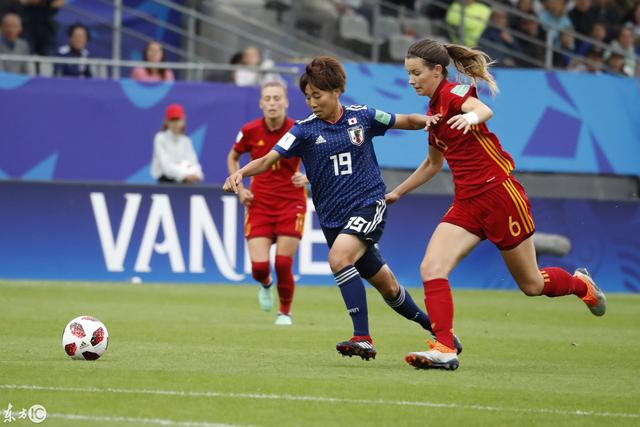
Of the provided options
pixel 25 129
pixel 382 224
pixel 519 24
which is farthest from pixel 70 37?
pixel 382 224

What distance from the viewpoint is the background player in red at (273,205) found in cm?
1300

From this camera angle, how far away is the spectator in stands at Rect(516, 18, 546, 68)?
73.7 ft

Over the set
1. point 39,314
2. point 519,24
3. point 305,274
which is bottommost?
point 305,274

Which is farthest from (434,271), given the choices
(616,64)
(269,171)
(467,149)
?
(616,64)

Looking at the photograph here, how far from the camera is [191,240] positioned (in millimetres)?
17750

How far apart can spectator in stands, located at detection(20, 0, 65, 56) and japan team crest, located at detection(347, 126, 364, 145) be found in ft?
38.8

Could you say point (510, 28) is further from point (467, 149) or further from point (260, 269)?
point (467, 149)

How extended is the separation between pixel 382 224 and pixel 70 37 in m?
11.7

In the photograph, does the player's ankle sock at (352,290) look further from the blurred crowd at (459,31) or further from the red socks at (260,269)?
the blurred crowd at (459,31)

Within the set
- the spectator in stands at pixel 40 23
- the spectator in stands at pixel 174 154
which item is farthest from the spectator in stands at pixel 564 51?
the spectator in stands at pixel 40 23

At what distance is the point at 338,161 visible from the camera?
9477mm

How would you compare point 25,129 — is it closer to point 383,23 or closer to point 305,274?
point 305,274

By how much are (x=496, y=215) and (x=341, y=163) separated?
1.27m

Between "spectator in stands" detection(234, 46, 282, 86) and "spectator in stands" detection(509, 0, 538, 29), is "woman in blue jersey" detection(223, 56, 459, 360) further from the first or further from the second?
"spectator in stands" detection(509, 0, 538, 29)
